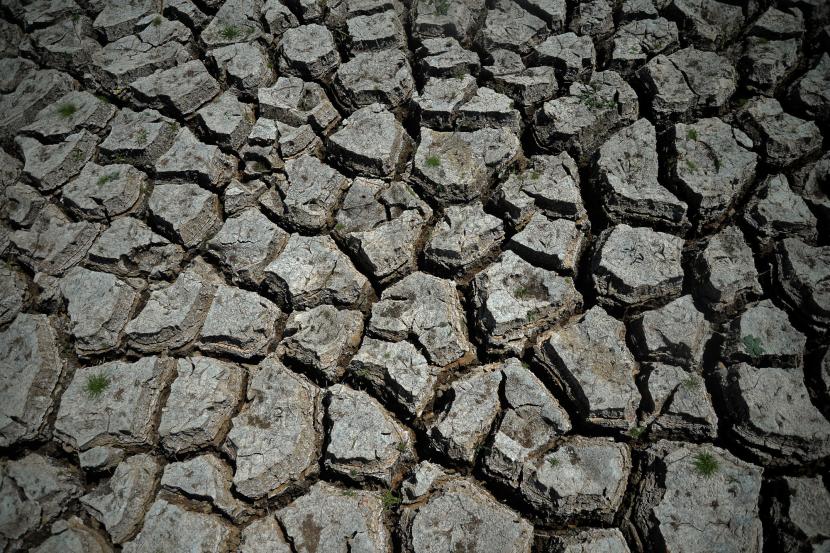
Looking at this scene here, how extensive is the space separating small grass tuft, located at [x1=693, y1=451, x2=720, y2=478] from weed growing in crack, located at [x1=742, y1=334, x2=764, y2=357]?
459mm

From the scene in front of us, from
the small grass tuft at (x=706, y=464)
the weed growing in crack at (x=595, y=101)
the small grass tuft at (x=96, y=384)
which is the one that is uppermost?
the weed growing in crack at (x=595, y=101)

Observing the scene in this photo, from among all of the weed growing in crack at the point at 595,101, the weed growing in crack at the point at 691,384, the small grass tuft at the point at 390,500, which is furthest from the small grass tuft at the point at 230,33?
the weed growing in crack at the point at 691,384

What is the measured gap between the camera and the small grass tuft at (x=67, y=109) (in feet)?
10.3

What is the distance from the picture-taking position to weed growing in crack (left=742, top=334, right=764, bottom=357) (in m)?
2.23

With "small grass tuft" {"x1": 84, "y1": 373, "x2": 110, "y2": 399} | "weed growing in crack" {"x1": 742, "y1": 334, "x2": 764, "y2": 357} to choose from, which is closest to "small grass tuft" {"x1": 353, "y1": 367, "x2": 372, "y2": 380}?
"small grass tuft" {"x1": 84, "y1": 373, "x2": 110, "y2": 399}

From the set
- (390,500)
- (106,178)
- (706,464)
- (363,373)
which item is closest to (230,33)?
(106,178)

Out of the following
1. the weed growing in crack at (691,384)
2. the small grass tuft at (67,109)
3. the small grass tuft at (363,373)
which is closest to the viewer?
the weed growing in crack at (691,384)

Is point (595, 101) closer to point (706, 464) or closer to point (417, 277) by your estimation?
point (417, 277)

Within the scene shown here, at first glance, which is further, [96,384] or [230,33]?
[230,33]

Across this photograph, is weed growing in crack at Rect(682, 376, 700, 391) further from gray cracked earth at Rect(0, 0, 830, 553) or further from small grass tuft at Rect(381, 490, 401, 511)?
small grass tuft at Rect(381, 490, 401, 511)

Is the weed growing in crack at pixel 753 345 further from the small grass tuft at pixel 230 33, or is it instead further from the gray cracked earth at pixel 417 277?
the small grass tuft at pixel 230 33

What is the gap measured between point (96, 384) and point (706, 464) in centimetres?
245

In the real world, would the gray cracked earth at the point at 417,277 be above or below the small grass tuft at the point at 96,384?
above

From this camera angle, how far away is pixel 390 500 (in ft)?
6.93
